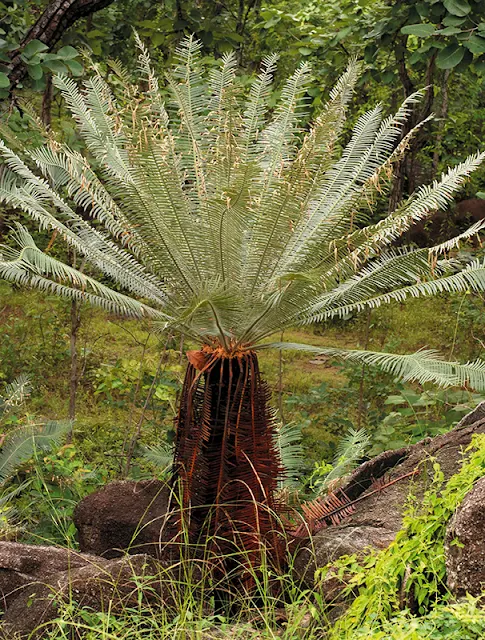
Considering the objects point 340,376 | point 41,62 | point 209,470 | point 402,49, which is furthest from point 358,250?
point 340,376

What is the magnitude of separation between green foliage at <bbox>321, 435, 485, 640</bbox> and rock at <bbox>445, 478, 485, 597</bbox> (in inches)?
3.8

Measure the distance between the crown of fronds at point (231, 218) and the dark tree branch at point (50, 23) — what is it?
63.3 inches

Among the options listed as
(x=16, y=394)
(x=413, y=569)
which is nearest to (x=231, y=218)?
(x=413, y=569)

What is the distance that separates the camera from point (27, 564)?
9.94ft

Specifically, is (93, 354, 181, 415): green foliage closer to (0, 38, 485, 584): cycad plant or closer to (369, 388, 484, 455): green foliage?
(369, 388, 484, 455): green foliage

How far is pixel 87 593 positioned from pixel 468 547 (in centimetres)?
132

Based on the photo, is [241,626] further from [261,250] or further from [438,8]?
[438,8]

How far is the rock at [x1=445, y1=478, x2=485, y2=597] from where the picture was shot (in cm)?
226

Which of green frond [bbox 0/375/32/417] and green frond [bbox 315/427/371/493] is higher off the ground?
green frond [bbox 315/427/371/493]

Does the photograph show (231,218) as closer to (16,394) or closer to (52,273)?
(52,273)

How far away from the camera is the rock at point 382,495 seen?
3.13m

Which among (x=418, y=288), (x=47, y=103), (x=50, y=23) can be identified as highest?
(x=50, y=23)

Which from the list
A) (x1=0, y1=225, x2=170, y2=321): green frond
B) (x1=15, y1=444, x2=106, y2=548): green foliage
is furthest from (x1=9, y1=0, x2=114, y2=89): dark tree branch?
(x1=15, y1=444, x2=106, y2=548): green foliage

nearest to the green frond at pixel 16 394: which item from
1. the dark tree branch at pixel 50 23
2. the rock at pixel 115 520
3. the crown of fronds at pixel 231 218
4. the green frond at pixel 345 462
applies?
the rock at pixel 115 520
